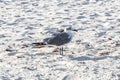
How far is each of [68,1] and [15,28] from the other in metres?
2.19

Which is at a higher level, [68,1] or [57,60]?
[68,1]

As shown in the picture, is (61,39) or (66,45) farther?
(66,45)

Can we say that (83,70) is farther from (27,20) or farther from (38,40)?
(27,20)

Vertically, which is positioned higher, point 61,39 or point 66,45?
point 61,39

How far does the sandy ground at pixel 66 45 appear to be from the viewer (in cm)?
454

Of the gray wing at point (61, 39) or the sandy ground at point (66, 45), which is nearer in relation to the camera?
the sandy ground at point (66, 45)

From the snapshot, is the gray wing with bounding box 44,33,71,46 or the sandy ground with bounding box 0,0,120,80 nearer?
the sandy ground with bounding box 0,0,120,80

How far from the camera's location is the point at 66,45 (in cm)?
544

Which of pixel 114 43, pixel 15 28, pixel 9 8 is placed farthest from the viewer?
pixel 9 8

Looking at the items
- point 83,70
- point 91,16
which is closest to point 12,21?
point 91,16

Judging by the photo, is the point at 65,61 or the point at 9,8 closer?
the point at 65,61

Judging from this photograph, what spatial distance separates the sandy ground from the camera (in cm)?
454

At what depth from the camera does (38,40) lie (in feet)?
18.9

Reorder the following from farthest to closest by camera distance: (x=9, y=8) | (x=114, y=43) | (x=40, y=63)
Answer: (x=9, y=8) → (x=114, y=43) → (x=40, y=63)
